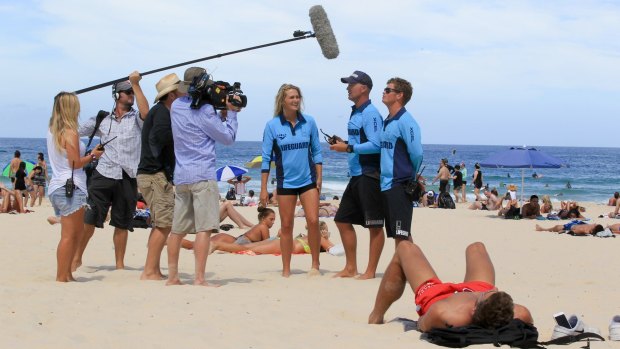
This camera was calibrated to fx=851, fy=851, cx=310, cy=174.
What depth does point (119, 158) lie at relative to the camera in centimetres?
773

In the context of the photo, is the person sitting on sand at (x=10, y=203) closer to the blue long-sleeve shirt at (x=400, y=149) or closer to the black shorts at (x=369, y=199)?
the black shorts at (x=369, y=199)

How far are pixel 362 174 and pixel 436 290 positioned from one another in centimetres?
289

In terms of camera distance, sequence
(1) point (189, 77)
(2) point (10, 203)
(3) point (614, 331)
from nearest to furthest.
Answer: (3) point (614, 331) → (1) point (189, 77) → (2) point (10, 203)

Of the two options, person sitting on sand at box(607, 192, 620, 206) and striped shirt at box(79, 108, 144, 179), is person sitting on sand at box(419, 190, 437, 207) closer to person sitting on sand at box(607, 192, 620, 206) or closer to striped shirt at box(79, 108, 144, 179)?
person sitting on sand at box(607, 192, 620, 206)

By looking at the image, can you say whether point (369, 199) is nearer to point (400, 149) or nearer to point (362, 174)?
point (362, 174)

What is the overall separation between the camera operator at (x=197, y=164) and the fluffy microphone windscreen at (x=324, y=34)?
1843 mm

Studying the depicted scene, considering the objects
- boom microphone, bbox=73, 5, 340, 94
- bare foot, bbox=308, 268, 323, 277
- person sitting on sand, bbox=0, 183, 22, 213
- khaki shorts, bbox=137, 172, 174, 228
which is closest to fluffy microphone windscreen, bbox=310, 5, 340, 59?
boom microphone, bbox=73, 5, 340, 94

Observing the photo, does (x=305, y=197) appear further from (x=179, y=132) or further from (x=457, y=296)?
(x=457, y=296)

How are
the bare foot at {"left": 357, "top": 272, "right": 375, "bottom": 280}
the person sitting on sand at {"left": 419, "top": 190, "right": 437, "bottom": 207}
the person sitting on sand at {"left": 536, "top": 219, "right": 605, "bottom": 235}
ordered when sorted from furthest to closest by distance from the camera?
the person sitting on sand at {"left": 419, "top": 190, "right": 437, "bottom": 207} < the person sitting on sand at {"left": 536, "top": 219, "right": 605, "bottom": 235} < the bare foot at {"left": 357, "top": 272, "right": 375, "bottom": 280}

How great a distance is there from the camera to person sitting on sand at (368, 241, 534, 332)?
4707mm

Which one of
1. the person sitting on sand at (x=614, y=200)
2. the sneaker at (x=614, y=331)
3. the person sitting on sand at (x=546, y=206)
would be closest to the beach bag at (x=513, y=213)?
the person sitting on sand at (x=546, y=206)

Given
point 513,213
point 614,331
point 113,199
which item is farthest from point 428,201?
point 614,331

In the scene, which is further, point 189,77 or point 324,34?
point 324,34

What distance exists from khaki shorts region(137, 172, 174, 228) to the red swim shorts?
117 inches
